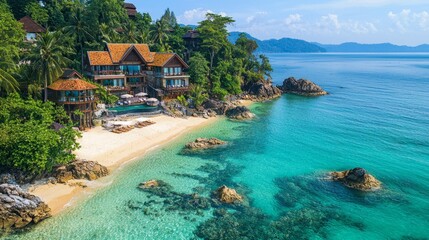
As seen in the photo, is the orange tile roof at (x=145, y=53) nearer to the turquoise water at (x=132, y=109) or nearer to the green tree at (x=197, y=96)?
the green tree at (x=197, y=96)

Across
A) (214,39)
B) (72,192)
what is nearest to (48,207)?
(72,192)

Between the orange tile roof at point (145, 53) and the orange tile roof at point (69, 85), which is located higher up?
the orange tile roof at point (145, 53)

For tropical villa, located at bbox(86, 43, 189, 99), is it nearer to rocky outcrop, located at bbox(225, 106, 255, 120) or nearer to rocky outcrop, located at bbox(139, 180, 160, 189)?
rocky outcrop, located at bbox(225, 106, 255, 120)

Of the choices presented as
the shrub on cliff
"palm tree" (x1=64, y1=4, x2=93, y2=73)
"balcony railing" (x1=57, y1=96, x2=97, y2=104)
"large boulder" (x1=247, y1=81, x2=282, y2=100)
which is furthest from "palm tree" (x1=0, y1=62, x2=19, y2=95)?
"large boulder" (x1=247, y1=81, x2=282, y2=100)

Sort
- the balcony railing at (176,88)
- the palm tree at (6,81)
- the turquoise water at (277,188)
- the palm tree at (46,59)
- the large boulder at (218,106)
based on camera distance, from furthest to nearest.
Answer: the large boulder at (218,106) < the balcony railing at (176,88) < the palm tree at (46,59) < the palm tree at (6,81) < the turquoise water at (277,188)


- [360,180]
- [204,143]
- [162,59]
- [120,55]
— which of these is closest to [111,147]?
[204,143]

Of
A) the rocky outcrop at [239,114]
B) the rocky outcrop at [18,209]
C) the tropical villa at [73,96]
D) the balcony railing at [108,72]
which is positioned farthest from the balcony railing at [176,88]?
the rocky outcrop at [18,209]
